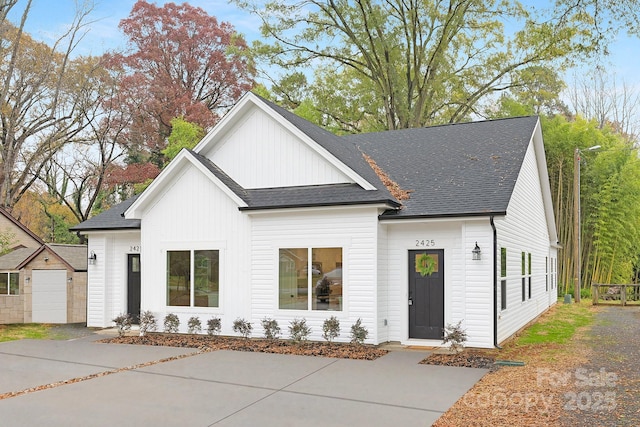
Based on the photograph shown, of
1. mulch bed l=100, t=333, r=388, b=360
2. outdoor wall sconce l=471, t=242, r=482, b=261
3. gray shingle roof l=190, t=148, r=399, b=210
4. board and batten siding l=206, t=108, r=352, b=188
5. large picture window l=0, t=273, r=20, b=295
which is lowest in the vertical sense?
mulch bed l=100, t=333, r=388, b=360

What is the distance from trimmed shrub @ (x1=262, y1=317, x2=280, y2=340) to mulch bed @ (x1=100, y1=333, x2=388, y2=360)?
0.13m

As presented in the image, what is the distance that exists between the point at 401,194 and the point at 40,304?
10.8 meters

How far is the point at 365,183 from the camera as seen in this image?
12.2 m

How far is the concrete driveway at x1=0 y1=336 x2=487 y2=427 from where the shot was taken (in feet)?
21.9

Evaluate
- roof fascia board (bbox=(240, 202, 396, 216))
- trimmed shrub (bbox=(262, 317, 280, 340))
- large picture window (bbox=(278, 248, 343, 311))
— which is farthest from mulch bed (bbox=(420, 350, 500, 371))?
trimmed shrub (bbox=(262, 317, 280, 340))

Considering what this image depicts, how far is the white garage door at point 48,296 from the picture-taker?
53.4 ft

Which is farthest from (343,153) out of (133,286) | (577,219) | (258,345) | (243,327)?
(577,219)

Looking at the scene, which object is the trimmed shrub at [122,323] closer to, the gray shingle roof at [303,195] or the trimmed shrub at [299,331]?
the gray shingle roof at [303,195]

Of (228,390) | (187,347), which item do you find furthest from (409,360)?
(187,347)

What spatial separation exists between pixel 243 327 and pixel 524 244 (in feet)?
25.0

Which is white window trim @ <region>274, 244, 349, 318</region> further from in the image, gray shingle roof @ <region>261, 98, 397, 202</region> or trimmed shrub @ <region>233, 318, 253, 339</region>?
gray shingle roof @ <region>261, 98, 397, 202</region>

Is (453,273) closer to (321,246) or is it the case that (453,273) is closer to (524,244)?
(321,246)

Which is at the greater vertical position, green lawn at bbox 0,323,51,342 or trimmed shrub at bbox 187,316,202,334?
trimmed shrub at bbox 187,316,202,334

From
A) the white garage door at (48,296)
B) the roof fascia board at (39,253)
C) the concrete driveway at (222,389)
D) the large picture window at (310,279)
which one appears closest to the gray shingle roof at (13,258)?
the roof fascia board at (39,253)
